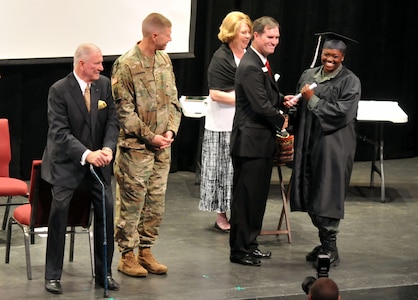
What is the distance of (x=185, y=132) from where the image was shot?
9.21 m

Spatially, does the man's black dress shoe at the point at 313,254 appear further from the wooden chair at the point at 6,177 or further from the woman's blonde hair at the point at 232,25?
the wooden chair at the point at 6,177

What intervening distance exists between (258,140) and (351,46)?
398 cm

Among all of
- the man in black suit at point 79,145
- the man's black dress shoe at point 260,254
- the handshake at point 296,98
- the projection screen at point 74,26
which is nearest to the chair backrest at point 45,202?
the man in black suit at point 79,145

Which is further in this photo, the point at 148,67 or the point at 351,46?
the point at 351,46

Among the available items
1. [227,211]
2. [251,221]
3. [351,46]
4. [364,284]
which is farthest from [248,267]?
[351,46]

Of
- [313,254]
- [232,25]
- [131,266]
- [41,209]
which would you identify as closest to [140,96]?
[41,209]

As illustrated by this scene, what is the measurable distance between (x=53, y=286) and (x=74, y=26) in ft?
10.0

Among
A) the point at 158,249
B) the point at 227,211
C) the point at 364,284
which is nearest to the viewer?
the point at 364,284

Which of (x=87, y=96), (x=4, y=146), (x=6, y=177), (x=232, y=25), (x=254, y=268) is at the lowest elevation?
(x=254, y=268)

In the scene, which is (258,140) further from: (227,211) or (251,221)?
(227,211)

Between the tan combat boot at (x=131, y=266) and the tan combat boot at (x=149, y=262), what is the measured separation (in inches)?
2.9

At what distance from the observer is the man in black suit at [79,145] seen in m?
5.45

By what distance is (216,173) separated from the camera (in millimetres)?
7117

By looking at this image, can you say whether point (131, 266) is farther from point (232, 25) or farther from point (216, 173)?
point (232, 25)
